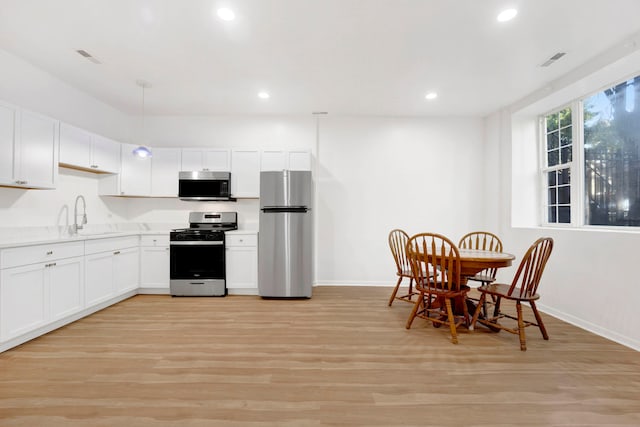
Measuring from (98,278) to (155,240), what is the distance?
0.89 meters

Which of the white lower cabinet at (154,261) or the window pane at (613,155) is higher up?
the window pane at (613,155)

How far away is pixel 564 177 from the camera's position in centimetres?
364

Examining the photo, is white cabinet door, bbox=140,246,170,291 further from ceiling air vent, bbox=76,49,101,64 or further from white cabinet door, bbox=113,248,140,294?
ceiling air vent, bbox=76,49,101,64

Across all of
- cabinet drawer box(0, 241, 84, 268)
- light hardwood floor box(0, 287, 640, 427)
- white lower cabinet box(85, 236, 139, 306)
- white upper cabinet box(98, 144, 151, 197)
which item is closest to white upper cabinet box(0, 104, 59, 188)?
cabinet drawer box(0, 241, 84, 268)

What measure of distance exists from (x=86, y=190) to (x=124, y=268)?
1195mm

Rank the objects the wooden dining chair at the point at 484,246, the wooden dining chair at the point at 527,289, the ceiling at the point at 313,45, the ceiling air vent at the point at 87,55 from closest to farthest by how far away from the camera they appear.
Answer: the ceiling at the point at 313,45, the wooden dining chair at the point at 527,289, the ceiling air vent at the point at 87,55, the wooden dining chair at the point at 484,246

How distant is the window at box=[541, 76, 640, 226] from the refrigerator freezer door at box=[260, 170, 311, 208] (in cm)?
330

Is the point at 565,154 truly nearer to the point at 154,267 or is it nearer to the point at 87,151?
the point at 154,267

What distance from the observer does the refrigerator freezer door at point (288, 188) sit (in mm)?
3912

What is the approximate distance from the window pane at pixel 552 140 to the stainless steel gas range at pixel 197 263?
15.5 ft

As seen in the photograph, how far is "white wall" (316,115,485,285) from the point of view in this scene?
4645 mm

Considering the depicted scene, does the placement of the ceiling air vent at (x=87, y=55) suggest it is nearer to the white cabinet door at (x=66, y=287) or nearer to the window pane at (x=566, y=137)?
the white cabinet door at (x=66, y=287)

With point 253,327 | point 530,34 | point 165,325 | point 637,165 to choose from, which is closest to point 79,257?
point 165,325

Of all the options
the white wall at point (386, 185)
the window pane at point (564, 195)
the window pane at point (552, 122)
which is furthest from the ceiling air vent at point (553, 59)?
the white wall at point (386, 185)
